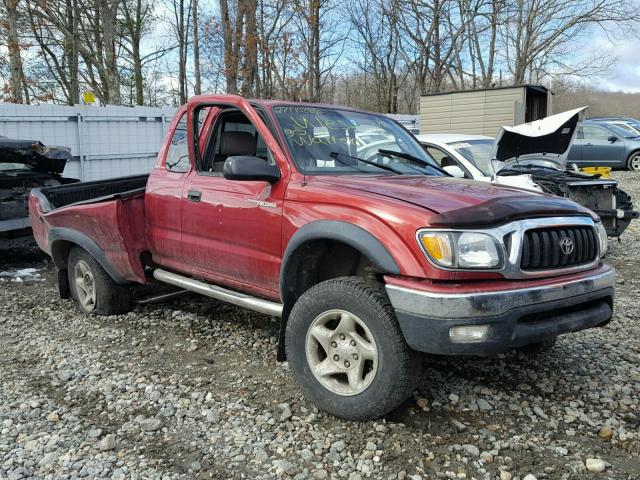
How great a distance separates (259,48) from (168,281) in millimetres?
26911

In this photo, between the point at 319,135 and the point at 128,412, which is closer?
the point at 128,412

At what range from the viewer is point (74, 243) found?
569 centimetres

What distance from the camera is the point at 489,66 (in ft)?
116

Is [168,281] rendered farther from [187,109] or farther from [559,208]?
[559,208]

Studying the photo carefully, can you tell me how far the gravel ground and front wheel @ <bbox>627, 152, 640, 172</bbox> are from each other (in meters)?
15.5

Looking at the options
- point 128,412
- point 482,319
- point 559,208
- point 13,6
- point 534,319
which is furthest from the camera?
point 13,6

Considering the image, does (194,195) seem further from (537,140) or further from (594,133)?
Answer: (594,133)

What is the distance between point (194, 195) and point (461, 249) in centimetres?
226

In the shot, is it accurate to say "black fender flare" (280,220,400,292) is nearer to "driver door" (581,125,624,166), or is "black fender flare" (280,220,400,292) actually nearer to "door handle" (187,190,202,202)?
"door handle" (187,190,202,202)

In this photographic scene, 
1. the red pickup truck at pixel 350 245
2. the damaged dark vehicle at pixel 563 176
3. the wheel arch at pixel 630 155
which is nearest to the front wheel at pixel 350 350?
the red pickup truck at pixel 350 245

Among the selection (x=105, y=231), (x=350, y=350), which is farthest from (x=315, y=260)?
(x=105, y=231)

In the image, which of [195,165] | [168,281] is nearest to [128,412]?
[168,281]

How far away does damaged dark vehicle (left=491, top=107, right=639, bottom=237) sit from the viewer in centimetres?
753

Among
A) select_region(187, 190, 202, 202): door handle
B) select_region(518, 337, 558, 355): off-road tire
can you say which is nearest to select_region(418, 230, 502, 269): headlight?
select_region(518, 337, 558, 355): off-road tire
